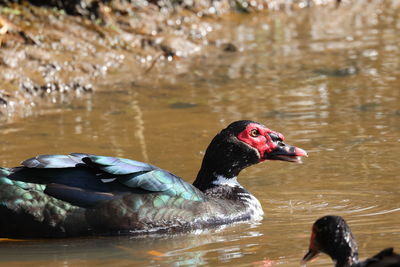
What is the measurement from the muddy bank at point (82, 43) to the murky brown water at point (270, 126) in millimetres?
417

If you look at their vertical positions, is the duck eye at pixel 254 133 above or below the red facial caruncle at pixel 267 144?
above

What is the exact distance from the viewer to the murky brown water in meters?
7.13

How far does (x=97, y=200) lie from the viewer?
7500 mm

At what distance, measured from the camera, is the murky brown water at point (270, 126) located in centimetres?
713

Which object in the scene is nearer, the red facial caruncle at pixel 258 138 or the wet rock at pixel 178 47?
the red facial caruncle at pixel 258 138

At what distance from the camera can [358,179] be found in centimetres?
875

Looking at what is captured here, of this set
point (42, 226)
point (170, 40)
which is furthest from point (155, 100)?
point (42, 226)

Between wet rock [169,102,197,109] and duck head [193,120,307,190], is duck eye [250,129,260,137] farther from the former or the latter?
wet rock [169,102,197,109]

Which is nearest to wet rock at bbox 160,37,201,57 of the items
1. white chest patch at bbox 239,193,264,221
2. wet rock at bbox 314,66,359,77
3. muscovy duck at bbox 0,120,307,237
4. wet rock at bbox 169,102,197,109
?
wet rock at bbox 314,66,359,77

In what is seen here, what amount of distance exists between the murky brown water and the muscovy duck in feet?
0.42

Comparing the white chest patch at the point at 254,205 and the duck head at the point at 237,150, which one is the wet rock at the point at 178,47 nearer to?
the duck head at the point at 237,150

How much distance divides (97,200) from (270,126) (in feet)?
11.7

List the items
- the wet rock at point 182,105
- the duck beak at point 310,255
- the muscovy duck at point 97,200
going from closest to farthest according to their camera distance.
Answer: the duck beak at point 310,255 → the muscovy duck at point 97,200 → the wet rock at point 182,105

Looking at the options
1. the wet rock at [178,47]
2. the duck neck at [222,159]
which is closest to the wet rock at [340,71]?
the wet rock at [178,47]
